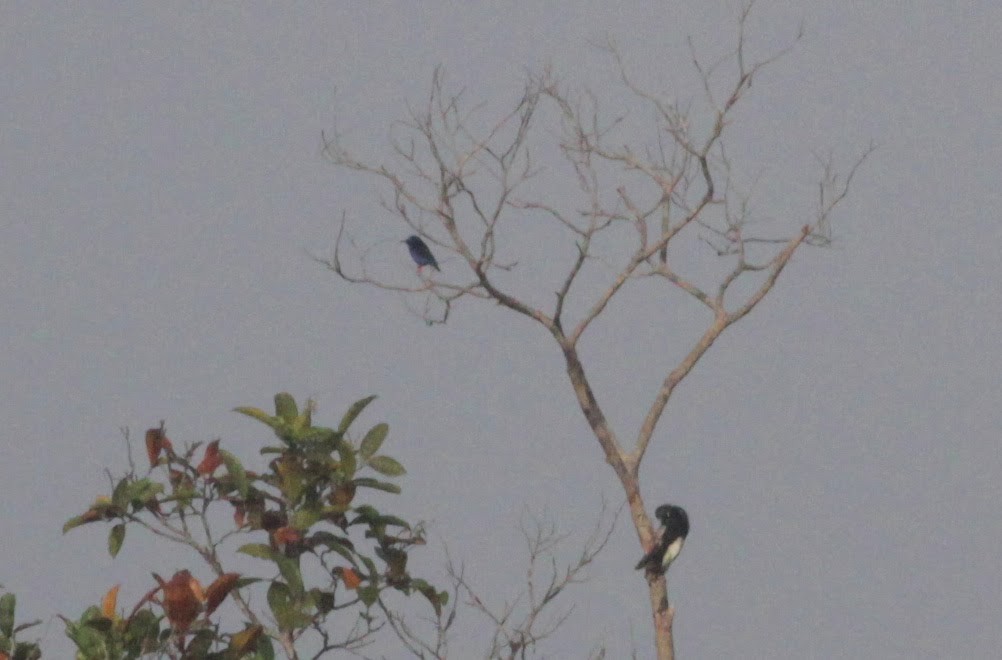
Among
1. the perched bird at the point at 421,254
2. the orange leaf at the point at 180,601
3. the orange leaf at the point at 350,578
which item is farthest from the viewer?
the perched bird at the point at 421,254

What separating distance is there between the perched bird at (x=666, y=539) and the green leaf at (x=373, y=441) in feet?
9.87

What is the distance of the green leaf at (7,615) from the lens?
217 inches

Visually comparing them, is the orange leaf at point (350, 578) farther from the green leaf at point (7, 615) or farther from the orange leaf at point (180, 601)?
the green leaf at point (7, 615)

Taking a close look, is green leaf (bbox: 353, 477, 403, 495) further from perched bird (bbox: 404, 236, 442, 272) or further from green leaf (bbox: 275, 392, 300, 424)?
perched bird (bbox: 404, 236, 442, 272)

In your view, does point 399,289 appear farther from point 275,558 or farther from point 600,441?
point 275,558

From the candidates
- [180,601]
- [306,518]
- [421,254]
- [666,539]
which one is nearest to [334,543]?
[306,518]

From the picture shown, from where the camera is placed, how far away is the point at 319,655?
5957 millimetres

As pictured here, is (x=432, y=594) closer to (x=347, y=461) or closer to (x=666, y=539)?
(x=347, y=461)

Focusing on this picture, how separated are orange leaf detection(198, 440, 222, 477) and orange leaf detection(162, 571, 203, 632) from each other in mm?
822

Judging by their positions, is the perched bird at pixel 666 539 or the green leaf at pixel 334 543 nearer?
the green leaf at pixel 334 543

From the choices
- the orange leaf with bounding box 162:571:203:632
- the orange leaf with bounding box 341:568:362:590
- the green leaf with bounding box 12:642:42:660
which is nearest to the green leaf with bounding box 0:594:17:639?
the green leaf with bounding box 12:642:42:660

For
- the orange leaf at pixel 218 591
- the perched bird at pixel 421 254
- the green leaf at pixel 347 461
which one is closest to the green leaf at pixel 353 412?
the green leaf at pixel 347 461

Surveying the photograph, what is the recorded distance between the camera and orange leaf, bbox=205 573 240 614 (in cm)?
523

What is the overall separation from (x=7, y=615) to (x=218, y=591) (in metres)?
0.77
